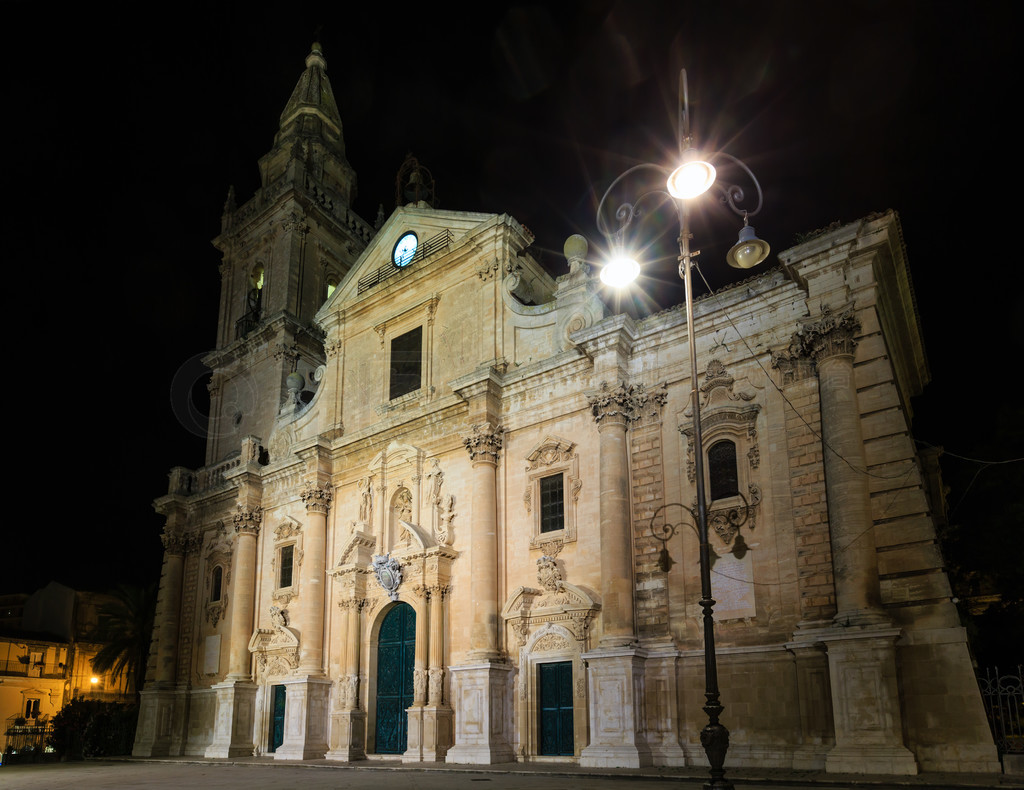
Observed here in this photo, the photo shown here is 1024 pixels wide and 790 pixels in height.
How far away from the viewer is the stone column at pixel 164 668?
95.7 ft

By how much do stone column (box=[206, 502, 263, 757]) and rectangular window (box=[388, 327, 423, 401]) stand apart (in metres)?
7.55

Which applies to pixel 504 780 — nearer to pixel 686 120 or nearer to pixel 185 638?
pixel 686 120

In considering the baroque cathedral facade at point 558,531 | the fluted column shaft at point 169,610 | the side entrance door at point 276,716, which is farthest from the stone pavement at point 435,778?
the fluted column shaft at point 169,610

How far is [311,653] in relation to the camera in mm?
24734

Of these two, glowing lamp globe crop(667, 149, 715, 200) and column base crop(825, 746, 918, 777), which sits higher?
glowing lamp globe crop(667, 149, 715, 200)

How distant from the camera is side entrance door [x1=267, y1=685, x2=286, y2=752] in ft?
85.7

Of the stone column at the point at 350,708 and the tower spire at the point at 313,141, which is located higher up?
the tower spire at the point at 313,141

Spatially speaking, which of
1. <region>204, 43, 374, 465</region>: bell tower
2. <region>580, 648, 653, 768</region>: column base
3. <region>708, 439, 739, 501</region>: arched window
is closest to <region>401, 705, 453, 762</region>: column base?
<region>580, 648, 653, 768</region>: column base

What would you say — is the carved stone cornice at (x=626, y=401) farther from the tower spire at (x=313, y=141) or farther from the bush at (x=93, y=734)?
the bush at (x=93, y=734)

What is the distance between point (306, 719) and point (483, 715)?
22.5 ft

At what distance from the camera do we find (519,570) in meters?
21.0

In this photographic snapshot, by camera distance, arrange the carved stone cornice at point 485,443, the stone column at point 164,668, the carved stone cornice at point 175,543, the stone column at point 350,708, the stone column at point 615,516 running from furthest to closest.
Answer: the carved stone cornice at point 175,543 → the stone column at point 164,668 → the stone column at point 350,708 → the carved stone cornice at point 485,443 → the stone column at point 615,516

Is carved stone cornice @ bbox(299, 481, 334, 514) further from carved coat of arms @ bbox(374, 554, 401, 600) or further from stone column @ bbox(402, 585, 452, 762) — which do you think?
stone column @ bbox(402, 585, 452, 762)

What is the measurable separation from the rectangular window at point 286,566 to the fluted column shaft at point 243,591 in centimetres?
141
